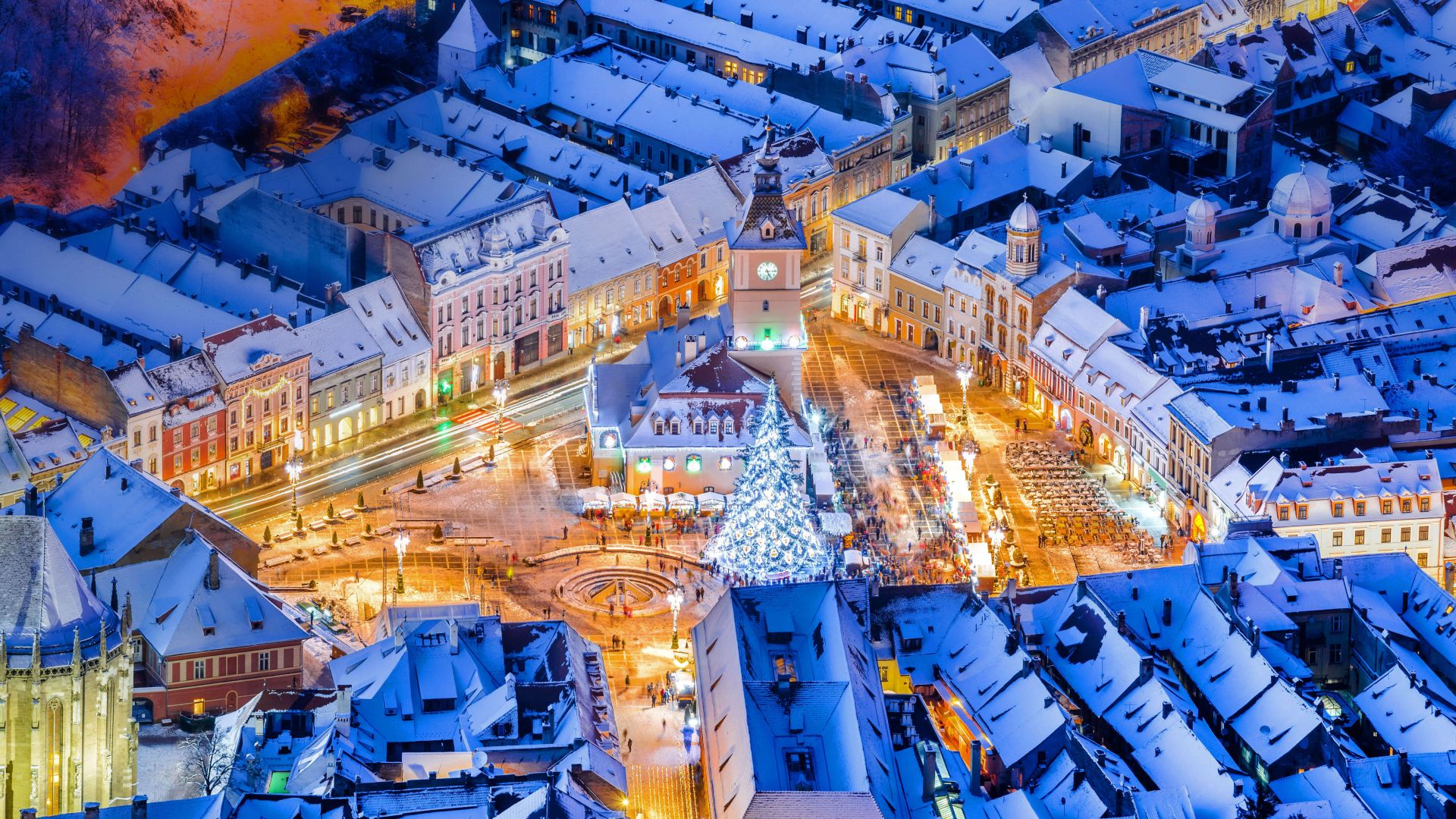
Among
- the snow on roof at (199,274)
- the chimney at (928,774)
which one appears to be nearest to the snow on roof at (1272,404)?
the chimney at (928,774)

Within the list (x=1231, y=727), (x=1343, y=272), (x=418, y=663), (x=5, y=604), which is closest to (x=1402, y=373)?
(x=1343, y=272)

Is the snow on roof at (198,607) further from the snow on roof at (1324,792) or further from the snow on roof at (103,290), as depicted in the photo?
the snow on roof at (1324,792)

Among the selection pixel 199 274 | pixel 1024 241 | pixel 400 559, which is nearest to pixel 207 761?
pixel 400 559

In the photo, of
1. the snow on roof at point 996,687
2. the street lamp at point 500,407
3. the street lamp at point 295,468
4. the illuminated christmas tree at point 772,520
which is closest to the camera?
the snow on roof at point 996,687

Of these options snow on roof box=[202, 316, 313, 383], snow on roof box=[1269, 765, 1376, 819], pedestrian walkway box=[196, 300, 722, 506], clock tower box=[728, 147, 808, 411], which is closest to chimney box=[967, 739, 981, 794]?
snow on roof box=[1269, 765, 1376, 819]

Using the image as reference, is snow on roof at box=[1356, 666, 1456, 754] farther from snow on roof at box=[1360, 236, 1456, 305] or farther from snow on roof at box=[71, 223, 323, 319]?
snow on roof at box=[71, 223, 323, 319]

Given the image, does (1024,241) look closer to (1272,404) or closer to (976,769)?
(1272,404)
